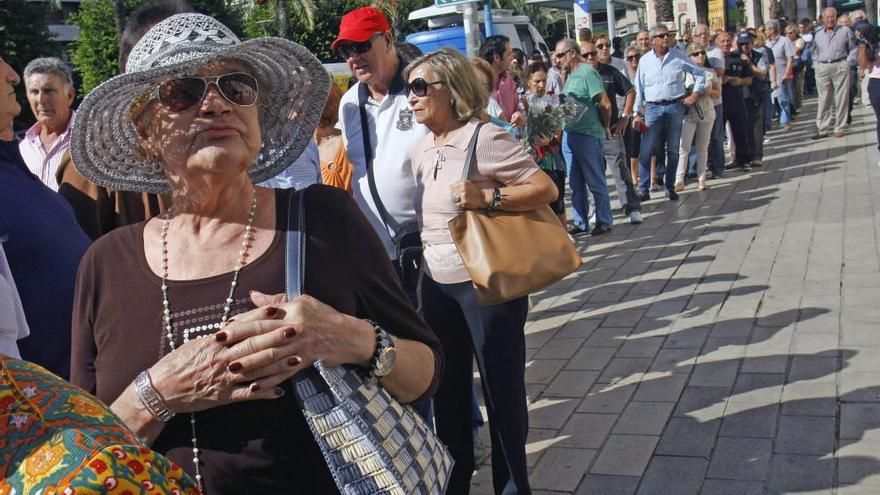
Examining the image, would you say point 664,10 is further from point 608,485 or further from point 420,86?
point 608,485

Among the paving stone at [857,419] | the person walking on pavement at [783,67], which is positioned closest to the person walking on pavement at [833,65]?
the person walking on pavement at [783,67]

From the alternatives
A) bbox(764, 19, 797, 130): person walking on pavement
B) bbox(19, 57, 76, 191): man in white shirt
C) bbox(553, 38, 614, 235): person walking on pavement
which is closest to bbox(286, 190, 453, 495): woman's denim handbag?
bbox(19, 57, 76, 191): man in white shirt

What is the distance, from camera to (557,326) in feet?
21.1

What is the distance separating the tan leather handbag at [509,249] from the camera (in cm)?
357

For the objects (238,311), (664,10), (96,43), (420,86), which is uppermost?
(96,43)

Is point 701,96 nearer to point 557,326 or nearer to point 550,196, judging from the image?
point 557,326

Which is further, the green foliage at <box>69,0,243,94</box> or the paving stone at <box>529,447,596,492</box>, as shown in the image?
the green foliage at <box>69,0,243,94</box>

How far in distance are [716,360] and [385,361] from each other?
12.4ft

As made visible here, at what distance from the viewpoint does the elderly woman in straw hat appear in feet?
5.70

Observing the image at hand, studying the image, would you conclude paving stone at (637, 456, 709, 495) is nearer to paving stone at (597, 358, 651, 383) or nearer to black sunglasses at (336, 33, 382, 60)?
paving stone at (597, 358, 651, 383)

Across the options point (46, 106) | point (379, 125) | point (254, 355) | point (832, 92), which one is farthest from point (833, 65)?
point (254, 355)

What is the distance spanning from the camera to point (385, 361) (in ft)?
6.14

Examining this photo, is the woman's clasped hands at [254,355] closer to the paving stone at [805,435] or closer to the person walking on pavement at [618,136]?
the paving stone at [805,435]

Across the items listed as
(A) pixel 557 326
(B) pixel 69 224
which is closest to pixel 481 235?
(B) pixel 69 224
